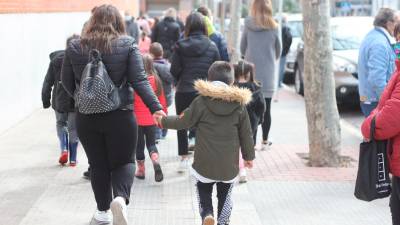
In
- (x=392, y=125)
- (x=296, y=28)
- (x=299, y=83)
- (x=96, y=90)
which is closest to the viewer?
(x=392, y=125)

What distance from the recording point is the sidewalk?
20.0 ft

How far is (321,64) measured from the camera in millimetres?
8141

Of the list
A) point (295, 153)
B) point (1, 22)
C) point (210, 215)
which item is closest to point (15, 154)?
point (1, 22)

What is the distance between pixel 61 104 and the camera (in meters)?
6.93

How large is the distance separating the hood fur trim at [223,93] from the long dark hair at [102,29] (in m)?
0.75

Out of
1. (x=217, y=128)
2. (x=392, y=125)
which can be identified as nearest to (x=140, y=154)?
(x=217, y=128)

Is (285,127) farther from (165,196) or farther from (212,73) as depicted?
(212,73)

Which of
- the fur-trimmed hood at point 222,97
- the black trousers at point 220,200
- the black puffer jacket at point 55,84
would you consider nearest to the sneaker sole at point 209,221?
the black trousers at point 220,200

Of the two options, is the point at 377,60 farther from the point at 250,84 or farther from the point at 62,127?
the point at 62,127

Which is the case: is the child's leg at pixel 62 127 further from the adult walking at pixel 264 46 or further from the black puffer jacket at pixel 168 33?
the black puffer jacket at pixel 168 33

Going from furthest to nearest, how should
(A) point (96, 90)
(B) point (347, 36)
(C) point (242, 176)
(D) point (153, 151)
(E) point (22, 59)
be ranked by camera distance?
(B) point (347, 36)
(E) point (22, 59)
(D) point (153, 151)
(C) point (242, 176)
(A) point (96, 90)

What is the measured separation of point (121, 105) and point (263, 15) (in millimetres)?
3855

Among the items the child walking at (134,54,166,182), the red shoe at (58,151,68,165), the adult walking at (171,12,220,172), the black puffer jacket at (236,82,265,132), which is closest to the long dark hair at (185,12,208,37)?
the adult walking at (171,12,220,172)

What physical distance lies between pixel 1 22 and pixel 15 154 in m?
2.04
